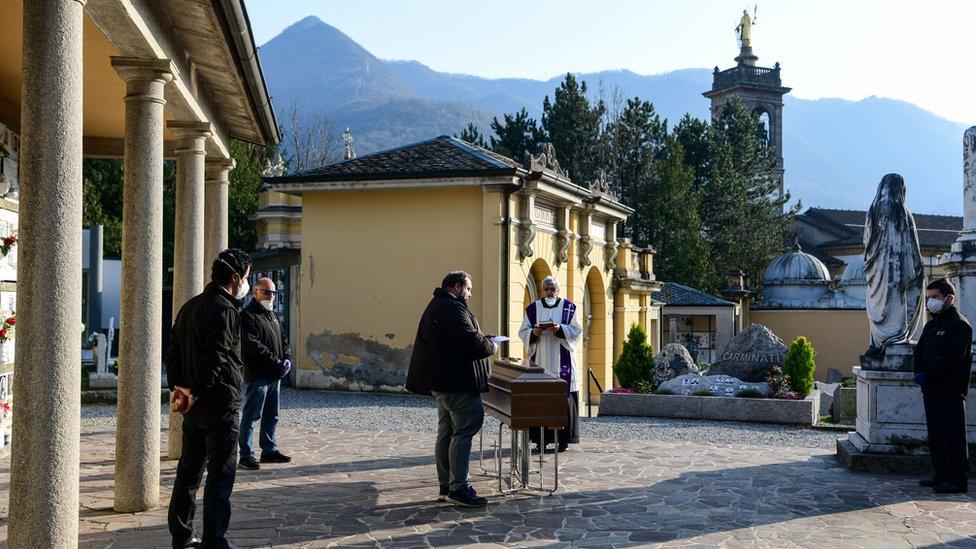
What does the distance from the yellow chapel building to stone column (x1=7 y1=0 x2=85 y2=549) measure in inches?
508

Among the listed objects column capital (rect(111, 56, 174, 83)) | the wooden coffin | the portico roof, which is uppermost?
the portico roof

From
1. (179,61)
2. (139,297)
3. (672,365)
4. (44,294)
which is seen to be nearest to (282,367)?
(139,297)

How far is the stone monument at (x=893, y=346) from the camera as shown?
9930 mm

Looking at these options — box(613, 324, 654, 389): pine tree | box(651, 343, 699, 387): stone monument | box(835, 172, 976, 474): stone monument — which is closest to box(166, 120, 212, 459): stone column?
box(835, 172, 976, 474): stone monument

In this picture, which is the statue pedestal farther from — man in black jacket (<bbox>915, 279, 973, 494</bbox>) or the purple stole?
the purple stole

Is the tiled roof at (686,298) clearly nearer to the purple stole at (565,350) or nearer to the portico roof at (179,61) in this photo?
the purple stole at (565,350)

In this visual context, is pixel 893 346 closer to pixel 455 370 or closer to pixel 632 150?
pixel 455 370

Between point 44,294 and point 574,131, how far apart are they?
44.6m

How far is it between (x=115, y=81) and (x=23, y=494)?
5545mm

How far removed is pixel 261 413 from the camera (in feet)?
31.7

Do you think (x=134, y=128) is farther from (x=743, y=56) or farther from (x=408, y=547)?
(x=743, y=56)

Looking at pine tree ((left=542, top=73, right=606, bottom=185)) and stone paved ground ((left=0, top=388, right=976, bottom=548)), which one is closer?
stone paved ground ((left=0, top=388, right=976, bottom=548))

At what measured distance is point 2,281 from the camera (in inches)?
386

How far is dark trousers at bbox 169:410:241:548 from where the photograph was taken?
597 cm
